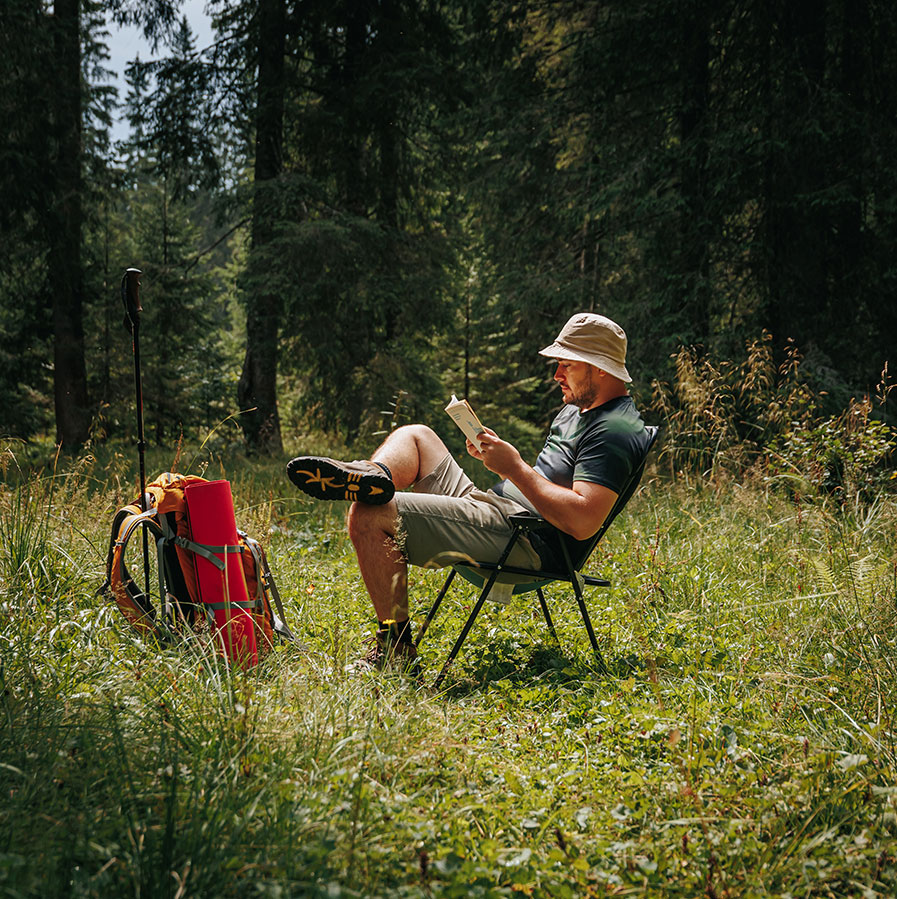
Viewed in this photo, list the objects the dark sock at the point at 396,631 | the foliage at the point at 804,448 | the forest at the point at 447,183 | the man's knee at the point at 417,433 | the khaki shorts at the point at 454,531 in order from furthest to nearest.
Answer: the forest at the point at 447,183 < the foliage at the point at 804,448 < the man's knee at the point at 417,433 < the khaki shorts at the point at 454,531 < the dark sock at the point at 396,631

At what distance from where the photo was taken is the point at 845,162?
255 inches

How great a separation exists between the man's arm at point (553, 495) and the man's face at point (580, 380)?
0.49 m

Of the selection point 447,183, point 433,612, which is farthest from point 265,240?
point 433,612

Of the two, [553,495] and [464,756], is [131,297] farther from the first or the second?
[464,756]

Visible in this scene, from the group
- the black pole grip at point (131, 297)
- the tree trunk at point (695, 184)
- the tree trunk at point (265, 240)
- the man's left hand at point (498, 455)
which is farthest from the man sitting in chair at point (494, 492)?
the tree trunk at point (265, 240)

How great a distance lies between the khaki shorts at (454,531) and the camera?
2873 millimetres

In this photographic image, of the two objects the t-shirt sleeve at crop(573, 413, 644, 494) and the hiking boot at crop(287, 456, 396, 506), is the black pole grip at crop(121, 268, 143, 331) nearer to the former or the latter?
the hiking boot at crop(287, 456, 396, 506)

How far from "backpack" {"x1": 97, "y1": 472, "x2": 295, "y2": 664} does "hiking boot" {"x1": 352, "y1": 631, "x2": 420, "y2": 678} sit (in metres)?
0.39

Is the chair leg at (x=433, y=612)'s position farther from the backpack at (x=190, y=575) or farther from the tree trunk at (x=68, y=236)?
the tree trunk at (x=68, y=236)

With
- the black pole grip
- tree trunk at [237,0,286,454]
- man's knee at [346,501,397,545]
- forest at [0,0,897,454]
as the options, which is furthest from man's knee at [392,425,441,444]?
tree trunk at [237,0,286,454]

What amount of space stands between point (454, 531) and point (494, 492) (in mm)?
444

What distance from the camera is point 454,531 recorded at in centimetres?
290

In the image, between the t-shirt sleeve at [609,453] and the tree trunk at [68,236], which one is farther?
the tree trunk at [68,236]

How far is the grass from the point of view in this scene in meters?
1.51
